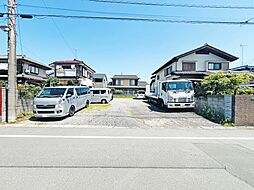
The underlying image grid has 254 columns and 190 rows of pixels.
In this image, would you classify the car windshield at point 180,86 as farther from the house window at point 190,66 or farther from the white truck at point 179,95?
the house window at point 190,66

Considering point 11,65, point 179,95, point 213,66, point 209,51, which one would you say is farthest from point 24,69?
point 213,66

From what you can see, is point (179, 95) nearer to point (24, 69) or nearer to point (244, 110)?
point (244, 110)

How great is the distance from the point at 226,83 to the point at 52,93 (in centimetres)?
1093

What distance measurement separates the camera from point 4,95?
10742mm

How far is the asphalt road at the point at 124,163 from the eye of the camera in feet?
11.6

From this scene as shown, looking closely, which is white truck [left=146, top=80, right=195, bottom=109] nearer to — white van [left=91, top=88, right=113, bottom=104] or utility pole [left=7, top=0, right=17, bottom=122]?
utility pole [left=7, top=0, right=17, bottom=122]

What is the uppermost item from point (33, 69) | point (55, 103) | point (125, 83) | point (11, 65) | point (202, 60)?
point (202, 60)

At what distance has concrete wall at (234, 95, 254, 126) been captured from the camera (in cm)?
1027

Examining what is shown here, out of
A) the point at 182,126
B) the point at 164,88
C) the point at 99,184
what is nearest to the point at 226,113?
the point at 182,126

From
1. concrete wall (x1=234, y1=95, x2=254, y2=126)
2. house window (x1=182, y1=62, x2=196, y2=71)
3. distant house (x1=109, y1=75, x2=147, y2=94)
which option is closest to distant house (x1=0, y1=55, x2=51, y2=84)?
house window (x1=182, y1=62, x2=196, y2=71)

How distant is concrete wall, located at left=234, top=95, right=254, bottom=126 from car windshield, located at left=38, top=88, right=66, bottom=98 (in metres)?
9.90

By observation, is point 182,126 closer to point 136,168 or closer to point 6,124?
point 136,168

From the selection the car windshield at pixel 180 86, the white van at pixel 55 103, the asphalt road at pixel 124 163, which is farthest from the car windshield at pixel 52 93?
the car windshield at pixel 180 86

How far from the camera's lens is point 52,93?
40.4ft
